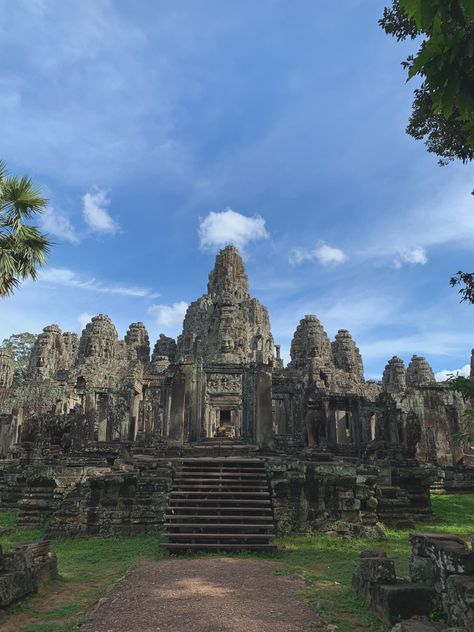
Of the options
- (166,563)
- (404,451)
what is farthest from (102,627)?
(404,451)

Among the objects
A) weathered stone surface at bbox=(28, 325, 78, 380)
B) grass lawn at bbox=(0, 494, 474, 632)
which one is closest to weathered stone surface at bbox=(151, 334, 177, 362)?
weathered stone surface at bbox=(28, 325, 78, 380)

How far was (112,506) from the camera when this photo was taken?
10.6 m

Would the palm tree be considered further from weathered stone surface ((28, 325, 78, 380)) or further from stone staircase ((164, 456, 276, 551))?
weathered stone surface ((28, 325, 78, 380))

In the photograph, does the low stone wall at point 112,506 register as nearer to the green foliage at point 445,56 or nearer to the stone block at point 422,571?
the stone block at point 422,571

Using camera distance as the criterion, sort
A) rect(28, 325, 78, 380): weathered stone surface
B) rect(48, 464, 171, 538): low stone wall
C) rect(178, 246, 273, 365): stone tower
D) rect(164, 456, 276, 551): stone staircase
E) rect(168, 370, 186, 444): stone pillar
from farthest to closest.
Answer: rect(28, 325, 78, 380): weathered stone surface, rect(178, 246, 273, 365): stone tower, rect(168, 370, 186, 444): stone pillar, rect(48, 464, 171, 538): low stone wall, rect(164, 456, 276, 551): stone staircase

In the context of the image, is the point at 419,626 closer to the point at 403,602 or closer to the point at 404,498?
the point at 403,602

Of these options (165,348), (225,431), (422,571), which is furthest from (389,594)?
(165,348)

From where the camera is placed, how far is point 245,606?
17.9 feet

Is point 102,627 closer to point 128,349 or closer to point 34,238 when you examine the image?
point 34,238

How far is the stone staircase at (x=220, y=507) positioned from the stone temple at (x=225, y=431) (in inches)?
11.4

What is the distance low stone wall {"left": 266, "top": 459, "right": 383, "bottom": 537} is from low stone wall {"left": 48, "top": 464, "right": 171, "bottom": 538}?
2829 millimetres

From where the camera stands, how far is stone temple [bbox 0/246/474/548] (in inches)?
416

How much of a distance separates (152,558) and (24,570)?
2.76 meters

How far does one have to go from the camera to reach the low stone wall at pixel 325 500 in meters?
10.2
